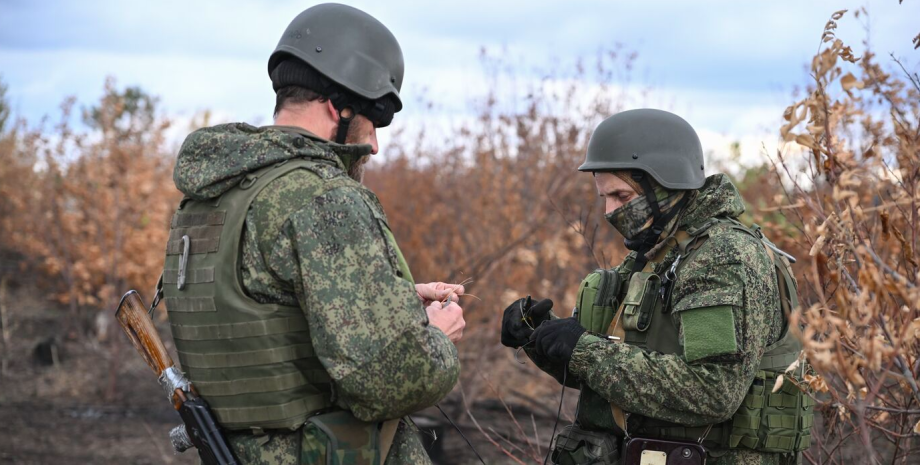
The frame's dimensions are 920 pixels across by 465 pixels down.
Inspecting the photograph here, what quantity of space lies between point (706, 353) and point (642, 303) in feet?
1.12

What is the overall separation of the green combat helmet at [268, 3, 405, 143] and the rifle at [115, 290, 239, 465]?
2.86ft

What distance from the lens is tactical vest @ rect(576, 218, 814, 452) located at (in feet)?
8.94

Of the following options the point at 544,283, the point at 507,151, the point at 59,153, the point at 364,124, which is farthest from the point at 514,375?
the point at 364,124

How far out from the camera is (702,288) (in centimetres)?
267

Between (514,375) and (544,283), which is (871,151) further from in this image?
(514,375)

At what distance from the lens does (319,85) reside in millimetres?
2354

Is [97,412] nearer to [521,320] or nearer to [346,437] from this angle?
[521,320]

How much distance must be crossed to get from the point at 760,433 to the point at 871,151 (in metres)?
1.09

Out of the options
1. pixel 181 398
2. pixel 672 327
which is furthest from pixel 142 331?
pixel 672 327

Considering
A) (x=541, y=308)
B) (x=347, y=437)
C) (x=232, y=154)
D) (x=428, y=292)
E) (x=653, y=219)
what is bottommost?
(x=347, y=437)

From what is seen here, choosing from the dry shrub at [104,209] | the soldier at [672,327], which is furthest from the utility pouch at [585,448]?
the dry shrub at [104,209]

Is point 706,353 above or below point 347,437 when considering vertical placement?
above

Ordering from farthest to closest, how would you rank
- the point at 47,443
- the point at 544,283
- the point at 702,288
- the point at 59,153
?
1. the point at 59,153
2. the point at 544,283
3. the point at 47,443
4. the point at 702,288

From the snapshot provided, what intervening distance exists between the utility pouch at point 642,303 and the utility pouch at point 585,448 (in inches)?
17.3
